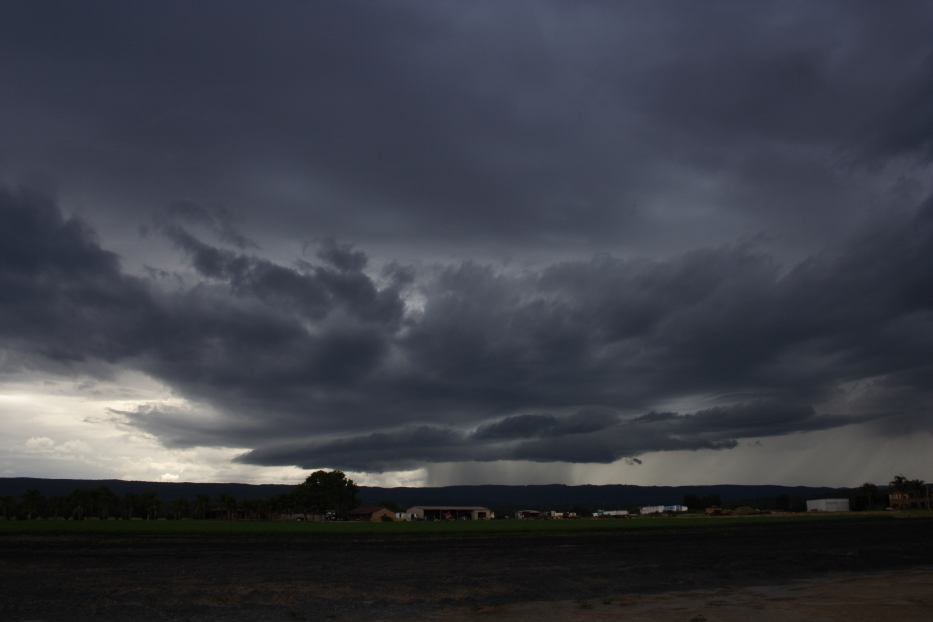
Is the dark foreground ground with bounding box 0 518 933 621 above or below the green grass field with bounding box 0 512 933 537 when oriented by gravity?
below

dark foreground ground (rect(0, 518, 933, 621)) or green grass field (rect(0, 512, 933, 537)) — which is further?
green grass field (rect(0, 512, 933, 537))

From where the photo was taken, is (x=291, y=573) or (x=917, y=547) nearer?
(x=291, y=573)

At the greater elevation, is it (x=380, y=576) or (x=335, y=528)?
(x=335, y=528)

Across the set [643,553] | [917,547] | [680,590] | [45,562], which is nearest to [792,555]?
[643,553]

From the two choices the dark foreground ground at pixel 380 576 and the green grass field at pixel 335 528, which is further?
the green grass field at pixel 335 528

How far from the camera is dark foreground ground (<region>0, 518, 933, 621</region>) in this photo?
22781 millimetres

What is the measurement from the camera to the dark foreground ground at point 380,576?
2278 cm

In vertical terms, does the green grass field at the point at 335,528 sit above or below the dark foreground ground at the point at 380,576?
above

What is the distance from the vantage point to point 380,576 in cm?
3241

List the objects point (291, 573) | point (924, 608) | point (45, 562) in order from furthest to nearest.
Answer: point (45, 562), point (291, 573), point (924, 608)

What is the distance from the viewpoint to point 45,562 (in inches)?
1566

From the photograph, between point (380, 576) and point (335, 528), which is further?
point (335, 528)

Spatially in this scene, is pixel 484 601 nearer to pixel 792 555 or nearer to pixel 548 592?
pixel 548 592

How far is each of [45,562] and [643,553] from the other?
33.5 m
